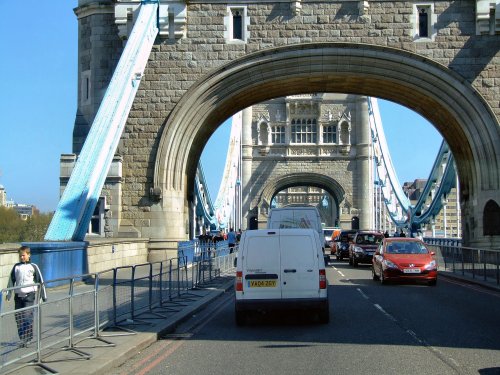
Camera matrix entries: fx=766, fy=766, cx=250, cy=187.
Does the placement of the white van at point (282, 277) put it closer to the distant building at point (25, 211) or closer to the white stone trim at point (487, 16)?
the white stone trim at point (487, 16)

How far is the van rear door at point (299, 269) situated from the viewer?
40.5 feet

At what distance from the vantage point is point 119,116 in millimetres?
23047

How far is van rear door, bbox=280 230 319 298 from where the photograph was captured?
40.5ft

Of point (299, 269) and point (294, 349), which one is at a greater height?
point (299, 269)

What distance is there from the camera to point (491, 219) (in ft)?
88.7

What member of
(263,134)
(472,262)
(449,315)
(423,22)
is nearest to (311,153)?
(263,134)

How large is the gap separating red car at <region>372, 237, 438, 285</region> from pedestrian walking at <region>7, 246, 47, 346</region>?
1287 cm

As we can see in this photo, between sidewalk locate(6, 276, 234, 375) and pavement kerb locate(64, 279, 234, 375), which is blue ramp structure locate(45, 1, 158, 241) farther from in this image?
pavement kerb locate(64, 279, 234, 375)

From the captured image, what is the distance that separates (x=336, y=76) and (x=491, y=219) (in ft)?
24.7

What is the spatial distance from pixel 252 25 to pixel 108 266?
34.6ft

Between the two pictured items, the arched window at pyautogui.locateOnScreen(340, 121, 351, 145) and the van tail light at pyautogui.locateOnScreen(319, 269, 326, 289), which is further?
the arched window at pyautogui.locateOnScreen(340, 121, 351, 145)

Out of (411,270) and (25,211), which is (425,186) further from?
(25,211)

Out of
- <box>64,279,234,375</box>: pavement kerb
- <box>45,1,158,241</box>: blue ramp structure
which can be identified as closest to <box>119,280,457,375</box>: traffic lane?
<box>64,279,234,375</box>: pavement kerb

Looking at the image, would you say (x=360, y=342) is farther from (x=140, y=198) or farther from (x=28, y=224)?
(x=28, y=224)
